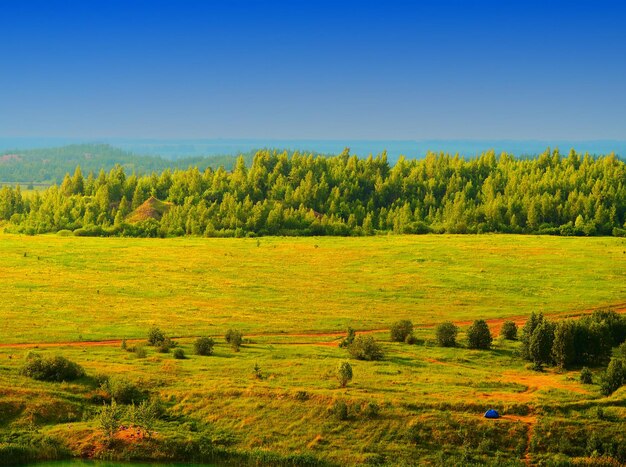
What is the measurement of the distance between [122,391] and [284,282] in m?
46.0

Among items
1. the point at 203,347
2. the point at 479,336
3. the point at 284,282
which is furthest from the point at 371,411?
the point at 284,282

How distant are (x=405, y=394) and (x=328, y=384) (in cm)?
603

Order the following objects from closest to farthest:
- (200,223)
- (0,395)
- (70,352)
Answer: (0,395) < (70,352) < (200,223)

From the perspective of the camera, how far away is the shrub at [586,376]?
202 feet

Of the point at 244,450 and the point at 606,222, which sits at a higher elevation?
the point at 606,222

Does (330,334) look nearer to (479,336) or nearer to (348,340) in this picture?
(348,340)

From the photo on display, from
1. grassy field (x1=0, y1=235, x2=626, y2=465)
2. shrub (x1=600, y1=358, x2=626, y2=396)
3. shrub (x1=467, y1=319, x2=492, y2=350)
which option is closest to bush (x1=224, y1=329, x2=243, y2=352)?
grassy field (x1=0, y1=235, x2=626, y2=465)

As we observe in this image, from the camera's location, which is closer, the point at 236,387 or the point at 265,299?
the point at 236,387

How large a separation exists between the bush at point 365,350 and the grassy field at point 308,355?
114cm

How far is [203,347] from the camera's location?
2653 inches

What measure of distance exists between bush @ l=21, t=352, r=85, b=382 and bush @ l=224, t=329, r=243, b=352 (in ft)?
46.5

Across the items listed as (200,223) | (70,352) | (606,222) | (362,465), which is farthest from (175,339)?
(606,222)

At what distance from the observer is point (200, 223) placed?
5965 inches

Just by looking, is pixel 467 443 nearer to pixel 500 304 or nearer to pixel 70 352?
pixel 70 352
